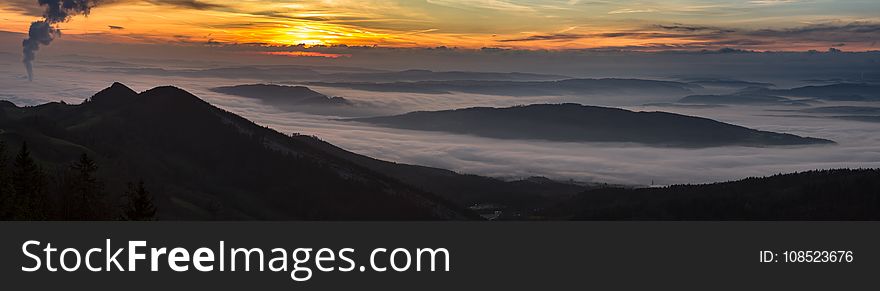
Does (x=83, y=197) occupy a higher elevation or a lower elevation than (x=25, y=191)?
lower

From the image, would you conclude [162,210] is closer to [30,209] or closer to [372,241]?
[30,209]

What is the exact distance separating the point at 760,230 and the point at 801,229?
336 centimetres

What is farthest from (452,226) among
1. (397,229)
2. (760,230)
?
(760,230)

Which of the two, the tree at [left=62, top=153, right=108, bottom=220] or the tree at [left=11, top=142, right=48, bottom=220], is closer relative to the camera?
the tree at [left=11, top=142, right=48, bottom=220]

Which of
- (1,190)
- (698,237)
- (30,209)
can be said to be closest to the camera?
(698,237)

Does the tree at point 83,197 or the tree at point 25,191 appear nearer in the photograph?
the tree at point 25,191

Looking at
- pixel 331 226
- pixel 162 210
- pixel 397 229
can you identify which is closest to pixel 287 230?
pixel 331 226

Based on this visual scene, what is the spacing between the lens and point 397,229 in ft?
199

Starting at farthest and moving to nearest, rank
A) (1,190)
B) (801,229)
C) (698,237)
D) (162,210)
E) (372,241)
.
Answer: (162,210) → (1,190) → (698,237) → (801,229) → (372,241)

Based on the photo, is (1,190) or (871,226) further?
(1,190)

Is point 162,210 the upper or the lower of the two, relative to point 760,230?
lower

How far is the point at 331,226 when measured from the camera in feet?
198

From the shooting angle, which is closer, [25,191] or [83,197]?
[25,191]

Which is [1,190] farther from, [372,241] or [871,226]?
[871,226]
